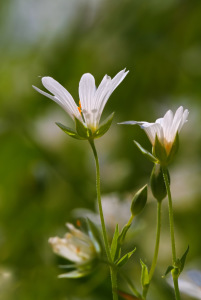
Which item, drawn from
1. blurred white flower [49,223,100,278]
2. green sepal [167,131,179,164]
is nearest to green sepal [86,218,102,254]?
blurred white flower [49,223,100,278]

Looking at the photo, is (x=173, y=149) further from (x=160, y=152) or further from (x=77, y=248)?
(x=77, y=248)

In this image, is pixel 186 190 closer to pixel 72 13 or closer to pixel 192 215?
pixel 192 215

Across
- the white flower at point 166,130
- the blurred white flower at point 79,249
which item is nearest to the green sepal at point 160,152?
the white flower at point 166,130

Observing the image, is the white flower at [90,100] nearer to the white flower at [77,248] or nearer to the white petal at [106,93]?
the white petal at [106,93]

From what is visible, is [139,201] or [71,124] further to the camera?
[71,124]

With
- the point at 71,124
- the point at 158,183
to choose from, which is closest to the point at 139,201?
the point at 158,183

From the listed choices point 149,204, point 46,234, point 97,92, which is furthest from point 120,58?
point 97,92

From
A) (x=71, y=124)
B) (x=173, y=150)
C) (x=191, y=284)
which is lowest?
(x=191, y=284)
